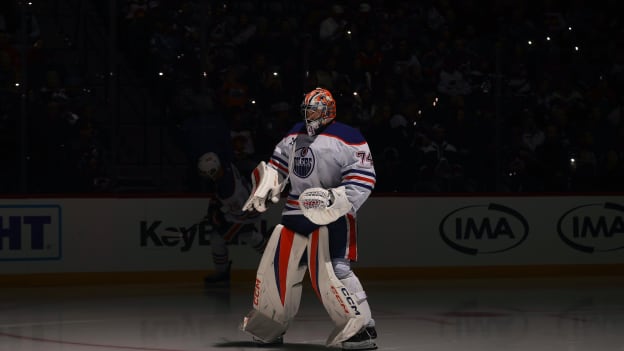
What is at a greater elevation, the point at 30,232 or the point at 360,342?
the point at 30,232

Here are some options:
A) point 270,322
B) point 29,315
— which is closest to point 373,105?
point 29,315

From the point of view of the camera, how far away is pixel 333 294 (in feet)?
25.0

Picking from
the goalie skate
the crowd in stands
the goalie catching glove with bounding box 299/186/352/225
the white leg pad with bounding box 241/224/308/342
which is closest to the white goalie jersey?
the goalie catching glove with bounding box 299/186/352/225

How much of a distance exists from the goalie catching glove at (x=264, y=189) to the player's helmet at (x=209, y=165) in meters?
4.36

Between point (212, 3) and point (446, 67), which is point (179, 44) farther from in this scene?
point (446, 67)

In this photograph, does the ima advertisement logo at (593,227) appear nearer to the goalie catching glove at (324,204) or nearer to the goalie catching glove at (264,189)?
the goalie catching glove at (264,189)

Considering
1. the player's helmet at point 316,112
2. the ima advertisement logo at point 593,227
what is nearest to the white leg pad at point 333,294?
the player's helmet at point 316,112

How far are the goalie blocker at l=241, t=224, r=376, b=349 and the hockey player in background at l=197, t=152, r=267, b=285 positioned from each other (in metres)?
4.60

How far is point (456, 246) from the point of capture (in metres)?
13.6

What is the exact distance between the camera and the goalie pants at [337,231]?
305 inches

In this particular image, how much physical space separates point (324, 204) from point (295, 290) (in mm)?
756

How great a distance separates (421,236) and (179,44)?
3904 millimetres

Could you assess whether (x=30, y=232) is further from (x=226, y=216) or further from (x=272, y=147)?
(x=272, y=147)

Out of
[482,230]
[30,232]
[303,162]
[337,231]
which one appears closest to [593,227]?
[482,230]
